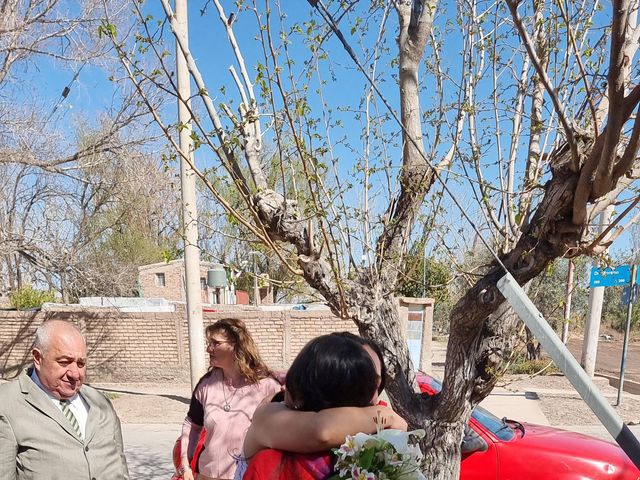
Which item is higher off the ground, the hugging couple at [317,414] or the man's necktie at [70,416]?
the hugging couple at [317,414]

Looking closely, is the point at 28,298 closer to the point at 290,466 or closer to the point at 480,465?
the point at 480,465

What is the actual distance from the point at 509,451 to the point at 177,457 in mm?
2527

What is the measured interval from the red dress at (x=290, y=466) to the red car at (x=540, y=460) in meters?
2.96

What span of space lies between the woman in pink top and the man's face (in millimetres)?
857

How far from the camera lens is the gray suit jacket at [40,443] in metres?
2.10

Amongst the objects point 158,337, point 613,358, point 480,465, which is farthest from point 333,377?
point 613,358

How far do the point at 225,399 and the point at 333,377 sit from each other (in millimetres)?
1757

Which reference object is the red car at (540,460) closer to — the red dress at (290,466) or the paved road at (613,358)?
the red dress at (290,466)

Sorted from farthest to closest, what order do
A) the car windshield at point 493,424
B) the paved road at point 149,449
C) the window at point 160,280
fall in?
the window at point 160,280 < the paved road at point 149,449 < the car windshield at point 493,424

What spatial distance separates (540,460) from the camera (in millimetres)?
4160

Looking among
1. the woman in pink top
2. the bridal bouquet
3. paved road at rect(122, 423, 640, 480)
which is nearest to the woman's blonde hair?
the woman in pink top

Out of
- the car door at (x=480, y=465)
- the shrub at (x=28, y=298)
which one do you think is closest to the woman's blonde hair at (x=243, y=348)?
the car door at (x=480, y=465)

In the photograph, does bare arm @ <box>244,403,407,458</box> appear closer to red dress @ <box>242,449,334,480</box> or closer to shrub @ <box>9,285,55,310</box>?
red dress @ <box>242,449,334,480</box>

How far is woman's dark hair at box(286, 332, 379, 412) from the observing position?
1.48 metres
